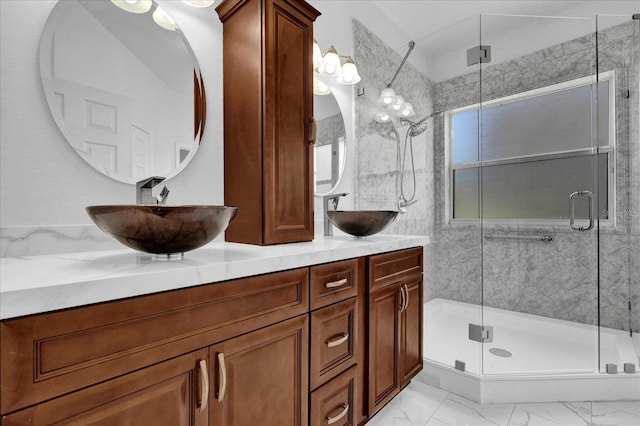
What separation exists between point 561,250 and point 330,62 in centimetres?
214

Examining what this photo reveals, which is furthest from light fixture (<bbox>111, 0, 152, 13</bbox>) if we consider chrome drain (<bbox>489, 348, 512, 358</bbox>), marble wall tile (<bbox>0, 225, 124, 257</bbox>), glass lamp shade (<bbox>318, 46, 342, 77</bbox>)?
chrome drain (<bbox>489, 348, 512, 358</bbox>)

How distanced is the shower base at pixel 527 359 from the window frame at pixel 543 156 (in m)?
0.70

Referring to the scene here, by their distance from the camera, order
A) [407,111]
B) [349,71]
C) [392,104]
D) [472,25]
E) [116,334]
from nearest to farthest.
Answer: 1. [116,334]
2. [349,71]
3. [472,25]
4. [392,104]
5. [407,111]

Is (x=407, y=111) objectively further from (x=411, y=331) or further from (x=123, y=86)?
(x=123, y=86)

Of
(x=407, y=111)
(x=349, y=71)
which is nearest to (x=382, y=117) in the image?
(x=407, y=111)

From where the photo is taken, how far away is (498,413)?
1.67 meters

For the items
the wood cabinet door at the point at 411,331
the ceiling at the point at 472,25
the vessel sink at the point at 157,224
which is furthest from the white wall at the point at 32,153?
the ceiling at the point at 472,25

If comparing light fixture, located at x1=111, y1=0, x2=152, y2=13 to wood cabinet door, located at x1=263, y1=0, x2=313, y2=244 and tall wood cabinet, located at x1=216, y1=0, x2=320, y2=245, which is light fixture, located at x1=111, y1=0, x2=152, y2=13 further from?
wood cabinet door, located at x1=263, y1=0, x2=313, y2=244

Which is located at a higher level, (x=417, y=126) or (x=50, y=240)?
(x=417, y=126)

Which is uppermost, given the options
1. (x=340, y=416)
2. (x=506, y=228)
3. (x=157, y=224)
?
(x=157, y=224)

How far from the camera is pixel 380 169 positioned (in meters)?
2.51

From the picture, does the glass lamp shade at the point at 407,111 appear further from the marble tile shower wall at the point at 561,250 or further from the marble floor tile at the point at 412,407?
the marble floor tile at the point at 412,407

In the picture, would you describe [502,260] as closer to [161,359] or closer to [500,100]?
[500,100]

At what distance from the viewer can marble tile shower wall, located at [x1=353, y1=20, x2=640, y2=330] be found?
2105 millimetres
